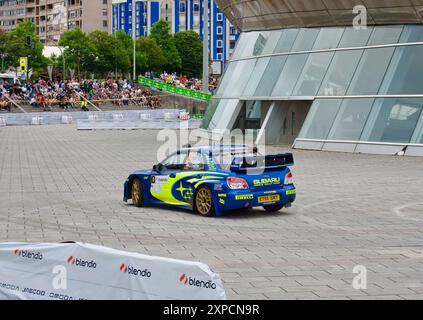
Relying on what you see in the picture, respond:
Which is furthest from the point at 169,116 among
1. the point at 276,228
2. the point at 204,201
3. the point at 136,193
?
the point at 276,228

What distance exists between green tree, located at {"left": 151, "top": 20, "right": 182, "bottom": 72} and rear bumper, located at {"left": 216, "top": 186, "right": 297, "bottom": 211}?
111534 mm

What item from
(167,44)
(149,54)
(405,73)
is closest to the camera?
(405,73)

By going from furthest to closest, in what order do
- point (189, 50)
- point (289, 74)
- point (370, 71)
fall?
point (189, 50), point (289, 74), point (370, 71)

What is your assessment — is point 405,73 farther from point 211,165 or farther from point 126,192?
point 211,165

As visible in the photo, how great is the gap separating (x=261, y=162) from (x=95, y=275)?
824cm

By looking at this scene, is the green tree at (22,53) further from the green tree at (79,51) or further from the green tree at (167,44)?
the green tree at (167,44)

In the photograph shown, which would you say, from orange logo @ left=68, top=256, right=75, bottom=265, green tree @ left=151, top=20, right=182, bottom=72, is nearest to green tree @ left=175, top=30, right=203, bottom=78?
green tree @ left=151, top=20, right=182, bottom=72

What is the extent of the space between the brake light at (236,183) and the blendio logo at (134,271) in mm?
7790

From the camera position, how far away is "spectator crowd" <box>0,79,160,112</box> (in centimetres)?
6775

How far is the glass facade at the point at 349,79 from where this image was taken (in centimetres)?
2930

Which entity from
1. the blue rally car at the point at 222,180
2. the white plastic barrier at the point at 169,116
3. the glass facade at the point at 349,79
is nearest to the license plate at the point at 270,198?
the blue rally car at the point at 222,180

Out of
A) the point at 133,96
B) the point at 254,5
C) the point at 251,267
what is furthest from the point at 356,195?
the point at 133,96

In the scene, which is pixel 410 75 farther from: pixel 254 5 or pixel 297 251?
pixel 297 251

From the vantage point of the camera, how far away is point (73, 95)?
7275cm
